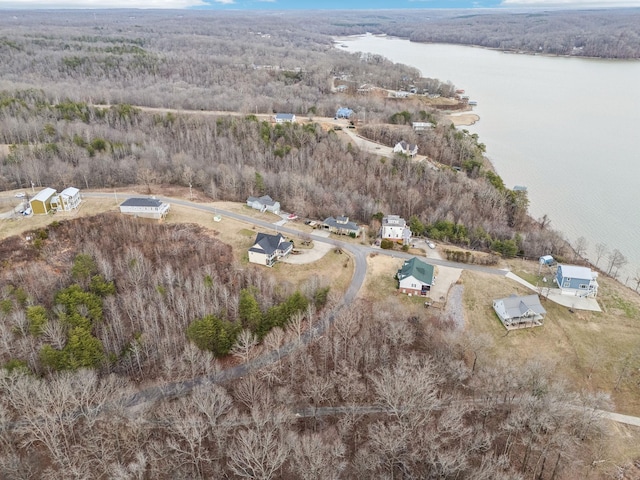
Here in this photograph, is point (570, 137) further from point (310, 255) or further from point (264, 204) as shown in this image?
point (310, 255)

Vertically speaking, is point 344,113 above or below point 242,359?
above

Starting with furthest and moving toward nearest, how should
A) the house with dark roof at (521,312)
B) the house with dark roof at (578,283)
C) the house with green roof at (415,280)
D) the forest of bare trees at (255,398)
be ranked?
the house with dark roof at (578,283)
the house with green roof at (415,280)
the house with dark roof at (521,312)
the forest of bare trees at (255,398)

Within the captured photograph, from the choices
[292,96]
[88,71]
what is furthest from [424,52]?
[88,71]

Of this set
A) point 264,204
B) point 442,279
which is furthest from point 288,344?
point 264,204

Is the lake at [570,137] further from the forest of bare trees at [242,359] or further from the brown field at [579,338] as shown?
the brown field at [579,338]

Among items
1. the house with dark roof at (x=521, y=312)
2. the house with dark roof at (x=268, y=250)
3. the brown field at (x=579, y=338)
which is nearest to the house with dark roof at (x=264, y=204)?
the house with dark roof at (x=268, y=250)

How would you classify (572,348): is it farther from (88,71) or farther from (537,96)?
(88,71)
